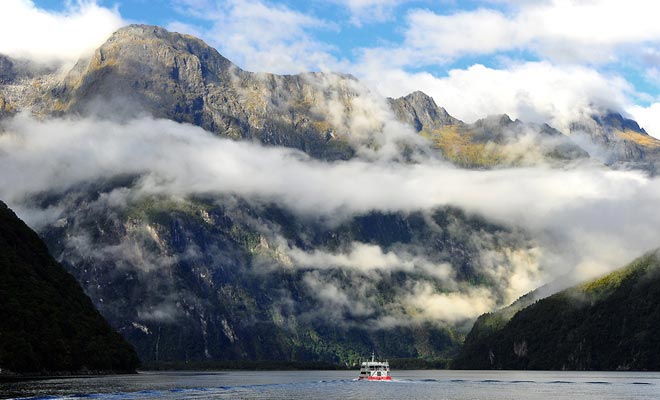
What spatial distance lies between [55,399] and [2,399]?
1184 centimetres

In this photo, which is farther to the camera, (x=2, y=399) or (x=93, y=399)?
(x=93, y=399)

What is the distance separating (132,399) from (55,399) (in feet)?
69.6

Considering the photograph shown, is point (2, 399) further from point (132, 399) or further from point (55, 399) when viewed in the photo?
point (132, 399)

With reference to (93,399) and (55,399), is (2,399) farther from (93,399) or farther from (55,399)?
(93,399)

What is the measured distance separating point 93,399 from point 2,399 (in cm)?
2459

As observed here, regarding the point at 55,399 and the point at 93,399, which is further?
the point at 93,399

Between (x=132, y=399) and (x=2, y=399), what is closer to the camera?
(x=2, y=399)

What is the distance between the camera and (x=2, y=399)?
175125mm

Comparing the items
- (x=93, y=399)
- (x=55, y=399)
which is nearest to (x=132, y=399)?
(x=93, y=399)

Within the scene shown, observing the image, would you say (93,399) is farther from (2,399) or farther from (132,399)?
(2,399)

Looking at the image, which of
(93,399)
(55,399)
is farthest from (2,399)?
(93,399)

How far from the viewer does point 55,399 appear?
18325 cm

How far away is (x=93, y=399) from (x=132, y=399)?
30.2ft

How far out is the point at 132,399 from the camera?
199625 millimetres
